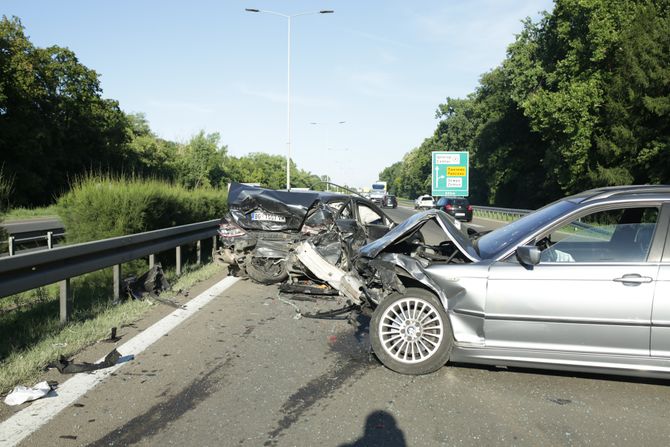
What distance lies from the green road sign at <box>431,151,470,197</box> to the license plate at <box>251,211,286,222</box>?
31117mm

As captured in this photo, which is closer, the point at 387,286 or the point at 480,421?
the point at 480,421

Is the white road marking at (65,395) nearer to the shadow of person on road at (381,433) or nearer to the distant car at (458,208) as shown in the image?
the shadow of person on road at (381,433)

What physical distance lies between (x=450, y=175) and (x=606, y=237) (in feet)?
116

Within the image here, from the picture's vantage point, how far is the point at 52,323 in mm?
5965

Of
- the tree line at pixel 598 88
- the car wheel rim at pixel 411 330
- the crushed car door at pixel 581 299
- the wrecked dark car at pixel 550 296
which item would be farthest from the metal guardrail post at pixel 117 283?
the tree line at pixel 598 88

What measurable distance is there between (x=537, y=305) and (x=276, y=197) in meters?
6.01

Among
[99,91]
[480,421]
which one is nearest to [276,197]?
[480,421]

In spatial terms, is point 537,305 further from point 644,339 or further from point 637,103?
point 637,103

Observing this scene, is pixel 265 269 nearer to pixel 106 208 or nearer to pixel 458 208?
pixel 106 208

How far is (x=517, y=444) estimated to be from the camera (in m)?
3.43

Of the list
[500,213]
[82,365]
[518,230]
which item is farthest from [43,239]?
[500,213]

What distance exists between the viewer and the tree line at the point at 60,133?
39375mm

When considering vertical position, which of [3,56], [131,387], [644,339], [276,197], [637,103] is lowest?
[131,387]

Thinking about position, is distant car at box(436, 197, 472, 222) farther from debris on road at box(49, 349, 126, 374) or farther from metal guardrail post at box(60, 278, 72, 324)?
debris on road at box(49, 349, 126, 374)
